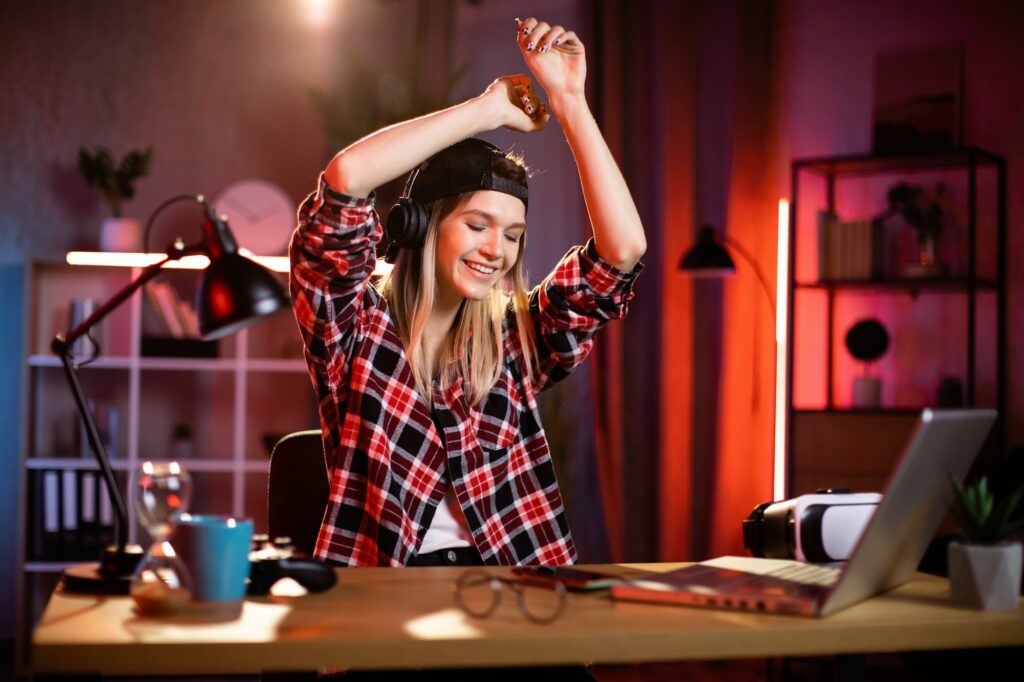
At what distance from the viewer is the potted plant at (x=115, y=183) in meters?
4.46

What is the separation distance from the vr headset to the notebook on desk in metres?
0.03

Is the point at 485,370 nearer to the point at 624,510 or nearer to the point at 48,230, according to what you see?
the point at 624,510

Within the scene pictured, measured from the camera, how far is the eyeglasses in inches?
44.0

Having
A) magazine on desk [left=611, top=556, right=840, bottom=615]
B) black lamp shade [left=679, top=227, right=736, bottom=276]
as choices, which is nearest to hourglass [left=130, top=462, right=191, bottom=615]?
magazine on desk [left=611, top=556, right=840, bottom=615]

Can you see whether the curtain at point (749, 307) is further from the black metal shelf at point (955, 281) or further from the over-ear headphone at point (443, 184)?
the over-ear headphone at point (443, 184)

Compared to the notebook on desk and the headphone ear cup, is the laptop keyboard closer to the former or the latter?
the notebook on desk

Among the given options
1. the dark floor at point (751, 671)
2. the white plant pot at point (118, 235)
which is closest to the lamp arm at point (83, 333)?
the dark floor at point (751, 671)

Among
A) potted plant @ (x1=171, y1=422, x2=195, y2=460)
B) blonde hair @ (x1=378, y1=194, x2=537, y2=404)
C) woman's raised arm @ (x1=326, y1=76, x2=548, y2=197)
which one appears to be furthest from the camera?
potted plant @ (x1=171, y1=422, x2=195, y2=460)

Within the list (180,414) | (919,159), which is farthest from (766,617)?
(180,414)

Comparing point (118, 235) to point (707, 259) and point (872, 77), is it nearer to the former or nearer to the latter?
point (707, 259)

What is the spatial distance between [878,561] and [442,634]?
0.50 m

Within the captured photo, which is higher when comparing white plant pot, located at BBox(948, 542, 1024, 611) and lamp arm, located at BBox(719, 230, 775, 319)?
lamp arm, located at BBox(719, 230, 775, 319)

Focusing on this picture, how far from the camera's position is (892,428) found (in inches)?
164

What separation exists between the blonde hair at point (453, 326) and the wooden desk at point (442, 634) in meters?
0.64
